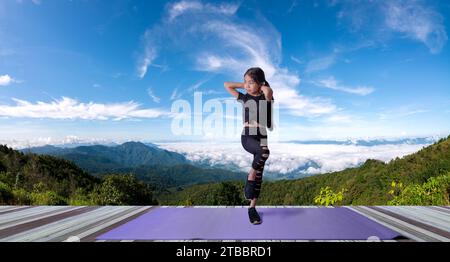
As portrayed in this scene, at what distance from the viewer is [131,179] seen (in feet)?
73.4

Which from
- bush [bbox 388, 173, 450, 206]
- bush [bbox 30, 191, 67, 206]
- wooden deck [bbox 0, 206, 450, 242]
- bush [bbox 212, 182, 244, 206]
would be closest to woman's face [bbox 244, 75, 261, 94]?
wooden deck [bbox 0, 206, 450, 242]

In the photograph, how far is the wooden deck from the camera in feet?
9.26

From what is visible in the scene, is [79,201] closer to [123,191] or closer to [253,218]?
[253,218]

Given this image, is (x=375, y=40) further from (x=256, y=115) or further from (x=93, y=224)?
(x=93, y=224)

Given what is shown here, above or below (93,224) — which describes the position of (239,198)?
below

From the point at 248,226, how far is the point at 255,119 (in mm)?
984

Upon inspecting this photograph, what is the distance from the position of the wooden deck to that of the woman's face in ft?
5.72

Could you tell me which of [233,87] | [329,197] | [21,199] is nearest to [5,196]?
[21,199]

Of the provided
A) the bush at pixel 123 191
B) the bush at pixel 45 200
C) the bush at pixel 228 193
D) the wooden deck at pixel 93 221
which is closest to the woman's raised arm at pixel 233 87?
the wooden deck at pixel 93 221

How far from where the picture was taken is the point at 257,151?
10.1 feet

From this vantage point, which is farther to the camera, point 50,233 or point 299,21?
point 299,21

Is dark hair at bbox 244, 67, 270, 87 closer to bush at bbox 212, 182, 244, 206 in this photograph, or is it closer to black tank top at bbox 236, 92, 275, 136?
black tank top at bbox 236, 92, 275, 136

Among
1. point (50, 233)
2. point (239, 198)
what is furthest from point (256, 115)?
point (239, 198)
